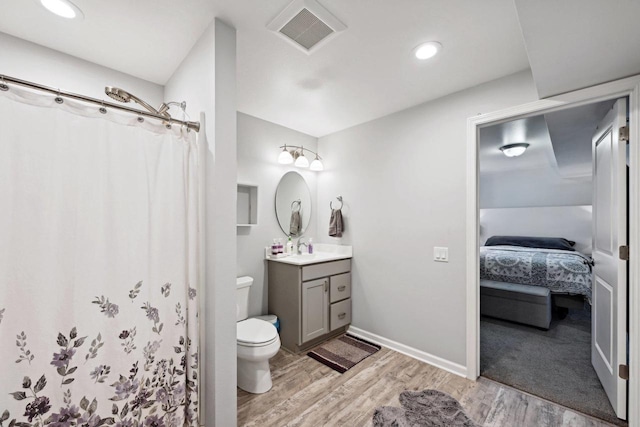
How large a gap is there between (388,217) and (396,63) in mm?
1384

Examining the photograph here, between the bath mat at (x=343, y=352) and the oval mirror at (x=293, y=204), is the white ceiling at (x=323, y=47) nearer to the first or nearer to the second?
the oval mirror at (x=293, y=204)

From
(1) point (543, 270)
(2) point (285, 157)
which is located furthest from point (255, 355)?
(1) point (543, 270)

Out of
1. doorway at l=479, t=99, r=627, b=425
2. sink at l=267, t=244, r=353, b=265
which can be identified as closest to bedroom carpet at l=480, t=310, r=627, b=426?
doorway at l=479, t=99, r=627, b=425

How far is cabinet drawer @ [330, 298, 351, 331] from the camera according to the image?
2.82 meters

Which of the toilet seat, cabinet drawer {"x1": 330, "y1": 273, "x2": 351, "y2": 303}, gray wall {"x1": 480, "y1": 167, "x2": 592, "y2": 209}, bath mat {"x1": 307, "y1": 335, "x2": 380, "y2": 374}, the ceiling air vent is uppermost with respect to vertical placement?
the ceiling air vent

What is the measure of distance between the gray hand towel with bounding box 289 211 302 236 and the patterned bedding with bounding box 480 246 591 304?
2.69 m

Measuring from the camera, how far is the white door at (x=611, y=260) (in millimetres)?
1612

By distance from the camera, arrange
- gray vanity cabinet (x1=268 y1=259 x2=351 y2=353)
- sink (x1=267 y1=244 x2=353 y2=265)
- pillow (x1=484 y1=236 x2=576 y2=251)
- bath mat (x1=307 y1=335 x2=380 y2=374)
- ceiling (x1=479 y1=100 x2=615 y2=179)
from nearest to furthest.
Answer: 1. ceiling (x1=479 y1=100 x2=615 y2=179)
2. bath mat (x1=307 y1=335 x2=380 y2=374)
3. gray vanity cabinet (x1=268 y1=259 x2=351 y2=353)
4. sink (x1=267 y1=244 x2=353 y2=265)
5. pillow (x1=484 y1=236 x2=576 y2=251)

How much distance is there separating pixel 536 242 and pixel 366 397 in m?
4.65

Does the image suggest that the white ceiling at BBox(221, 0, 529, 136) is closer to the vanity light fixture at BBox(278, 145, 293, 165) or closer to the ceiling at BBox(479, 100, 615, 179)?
the vanity light fixture at BBox(278, 145, 293, 165)

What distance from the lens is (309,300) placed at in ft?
8.47

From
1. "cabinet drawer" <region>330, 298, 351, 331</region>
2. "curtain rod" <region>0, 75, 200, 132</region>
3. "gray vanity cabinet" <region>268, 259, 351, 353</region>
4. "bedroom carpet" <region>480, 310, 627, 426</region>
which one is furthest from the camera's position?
"cabinet drawer" <region>330, 298, 351, 331</region>

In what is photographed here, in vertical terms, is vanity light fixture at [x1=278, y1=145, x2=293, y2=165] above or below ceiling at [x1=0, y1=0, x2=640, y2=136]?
below

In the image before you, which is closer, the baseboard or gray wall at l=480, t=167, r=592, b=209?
the baseboard
